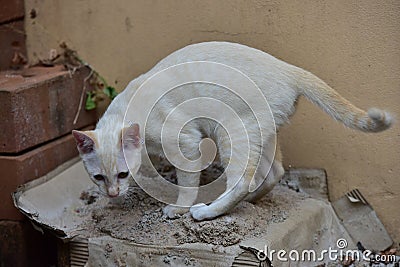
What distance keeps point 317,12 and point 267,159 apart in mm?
724

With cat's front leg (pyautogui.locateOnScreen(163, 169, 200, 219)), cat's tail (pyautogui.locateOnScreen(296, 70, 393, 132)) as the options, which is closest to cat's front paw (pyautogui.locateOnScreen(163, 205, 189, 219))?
cat's front leg (pyautogui.locateOnScreen(163, 169, 200, 219))

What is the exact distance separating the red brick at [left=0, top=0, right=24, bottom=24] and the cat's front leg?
1.39 m

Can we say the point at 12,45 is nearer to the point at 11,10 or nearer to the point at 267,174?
the point at 11,10

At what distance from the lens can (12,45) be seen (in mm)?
3621

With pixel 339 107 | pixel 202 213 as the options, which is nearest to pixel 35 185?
pixel 202 213

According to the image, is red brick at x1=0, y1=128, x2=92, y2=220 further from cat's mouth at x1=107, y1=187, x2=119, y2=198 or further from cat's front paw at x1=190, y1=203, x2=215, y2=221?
cat's front paw at x1=190, y1=203, x2=215, y2=221

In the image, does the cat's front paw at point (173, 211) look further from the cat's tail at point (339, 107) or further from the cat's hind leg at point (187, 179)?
the cat's tail at point (339, 107)

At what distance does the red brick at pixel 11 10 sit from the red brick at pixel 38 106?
0.95ft

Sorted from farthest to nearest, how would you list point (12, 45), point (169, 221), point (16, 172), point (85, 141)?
1. point (12, 45)
2. point (16, 172)
3. point (169, 221)
4. point (85, 141)

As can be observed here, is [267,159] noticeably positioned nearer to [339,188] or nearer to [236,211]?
[236,211]

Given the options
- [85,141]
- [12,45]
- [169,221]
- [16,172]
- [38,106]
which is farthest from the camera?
[12,45]

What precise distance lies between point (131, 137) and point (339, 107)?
0.81 m

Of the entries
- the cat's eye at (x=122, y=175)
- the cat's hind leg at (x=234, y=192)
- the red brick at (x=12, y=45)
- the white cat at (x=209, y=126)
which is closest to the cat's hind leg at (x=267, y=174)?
the white cat at (x=209, y=126)

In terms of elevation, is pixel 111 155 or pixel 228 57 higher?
pixel 228 57
